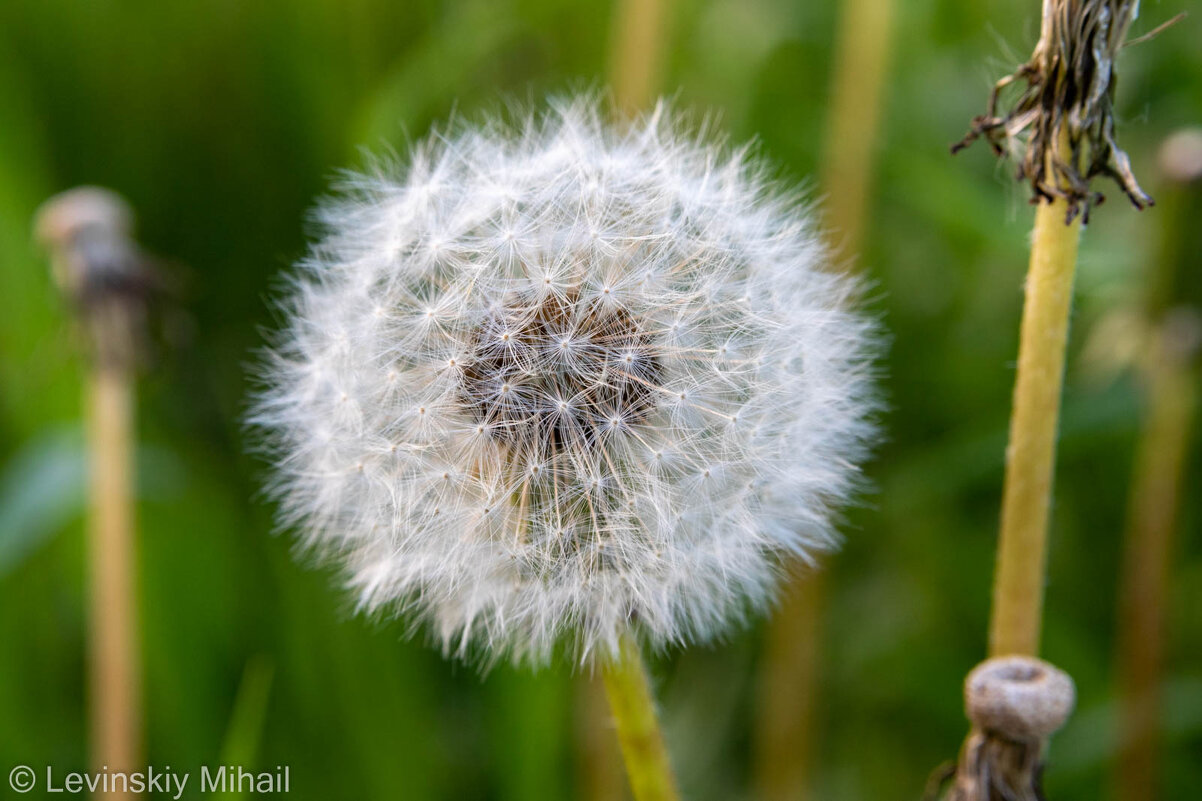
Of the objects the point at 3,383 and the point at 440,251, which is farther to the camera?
the point at 3,383

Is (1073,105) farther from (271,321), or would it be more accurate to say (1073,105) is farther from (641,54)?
(271,321)

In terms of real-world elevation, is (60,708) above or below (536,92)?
below

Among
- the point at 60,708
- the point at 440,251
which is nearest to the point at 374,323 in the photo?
the point at 440,251

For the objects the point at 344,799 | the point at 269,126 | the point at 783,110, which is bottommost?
the point at 344,799

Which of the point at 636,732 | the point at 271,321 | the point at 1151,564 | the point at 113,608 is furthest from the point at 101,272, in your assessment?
the point at 1151,564

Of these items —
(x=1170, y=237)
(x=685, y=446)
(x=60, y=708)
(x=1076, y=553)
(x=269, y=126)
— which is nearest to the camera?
(x=685, y=446)

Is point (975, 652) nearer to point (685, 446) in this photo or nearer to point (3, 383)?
point (685, 446)

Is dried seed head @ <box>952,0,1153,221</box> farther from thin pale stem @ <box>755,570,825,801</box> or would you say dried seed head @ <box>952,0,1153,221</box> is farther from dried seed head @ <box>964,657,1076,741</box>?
thin pale stem @ <box>755,570,825,801</box>

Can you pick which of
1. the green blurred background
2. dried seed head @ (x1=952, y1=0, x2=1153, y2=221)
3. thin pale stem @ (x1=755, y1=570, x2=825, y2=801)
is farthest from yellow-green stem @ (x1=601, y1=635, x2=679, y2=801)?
thin pale stem @ (x1=755, y1=570, x2=825, y2=801)
